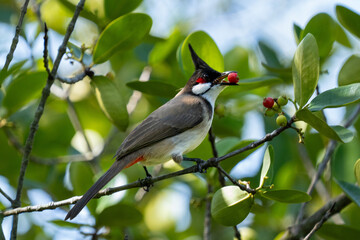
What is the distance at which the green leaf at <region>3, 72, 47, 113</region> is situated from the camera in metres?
2.86

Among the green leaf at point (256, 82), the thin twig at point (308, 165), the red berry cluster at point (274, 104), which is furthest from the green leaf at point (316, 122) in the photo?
the thin twig at point (308, 165)

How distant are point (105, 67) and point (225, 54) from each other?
1.05 m

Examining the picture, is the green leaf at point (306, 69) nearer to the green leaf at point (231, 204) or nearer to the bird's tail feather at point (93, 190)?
the green leaf at point (231, 204)

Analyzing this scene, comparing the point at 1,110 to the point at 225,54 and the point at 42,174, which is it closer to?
the point at 42,174

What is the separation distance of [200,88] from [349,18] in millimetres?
1100

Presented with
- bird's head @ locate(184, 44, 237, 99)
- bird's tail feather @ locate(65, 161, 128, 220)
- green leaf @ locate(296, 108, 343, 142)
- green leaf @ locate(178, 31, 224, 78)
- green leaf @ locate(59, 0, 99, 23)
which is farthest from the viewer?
green leaf @ locate(59, 0, 99, 23)

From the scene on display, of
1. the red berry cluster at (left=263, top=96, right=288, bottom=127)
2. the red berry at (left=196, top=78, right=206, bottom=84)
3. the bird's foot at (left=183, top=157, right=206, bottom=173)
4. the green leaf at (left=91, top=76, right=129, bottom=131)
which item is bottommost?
the red berry cluster at (left=263, top=96, right=288, bottom=127)

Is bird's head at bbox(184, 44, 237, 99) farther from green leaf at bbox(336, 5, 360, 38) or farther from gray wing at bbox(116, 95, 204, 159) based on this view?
green leaf at bbox(336, 5, 360, 38)

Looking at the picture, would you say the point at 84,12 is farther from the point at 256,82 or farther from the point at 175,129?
the point at 256,82

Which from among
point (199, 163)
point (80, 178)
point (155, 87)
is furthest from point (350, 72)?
point (80, 178)

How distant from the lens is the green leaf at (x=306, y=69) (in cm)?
204

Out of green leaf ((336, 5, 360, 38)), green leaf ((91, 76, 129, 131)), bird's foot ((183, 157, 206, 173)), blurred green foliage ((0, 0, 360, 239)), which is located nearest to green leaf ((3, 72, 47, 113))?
blurred green foliage ((0, 0, 360, 239))

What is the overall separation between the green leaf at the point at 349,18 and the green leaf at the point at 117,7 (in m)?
1.16

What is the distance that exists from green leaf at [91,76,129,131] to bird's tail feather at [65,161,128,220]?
23 cm
